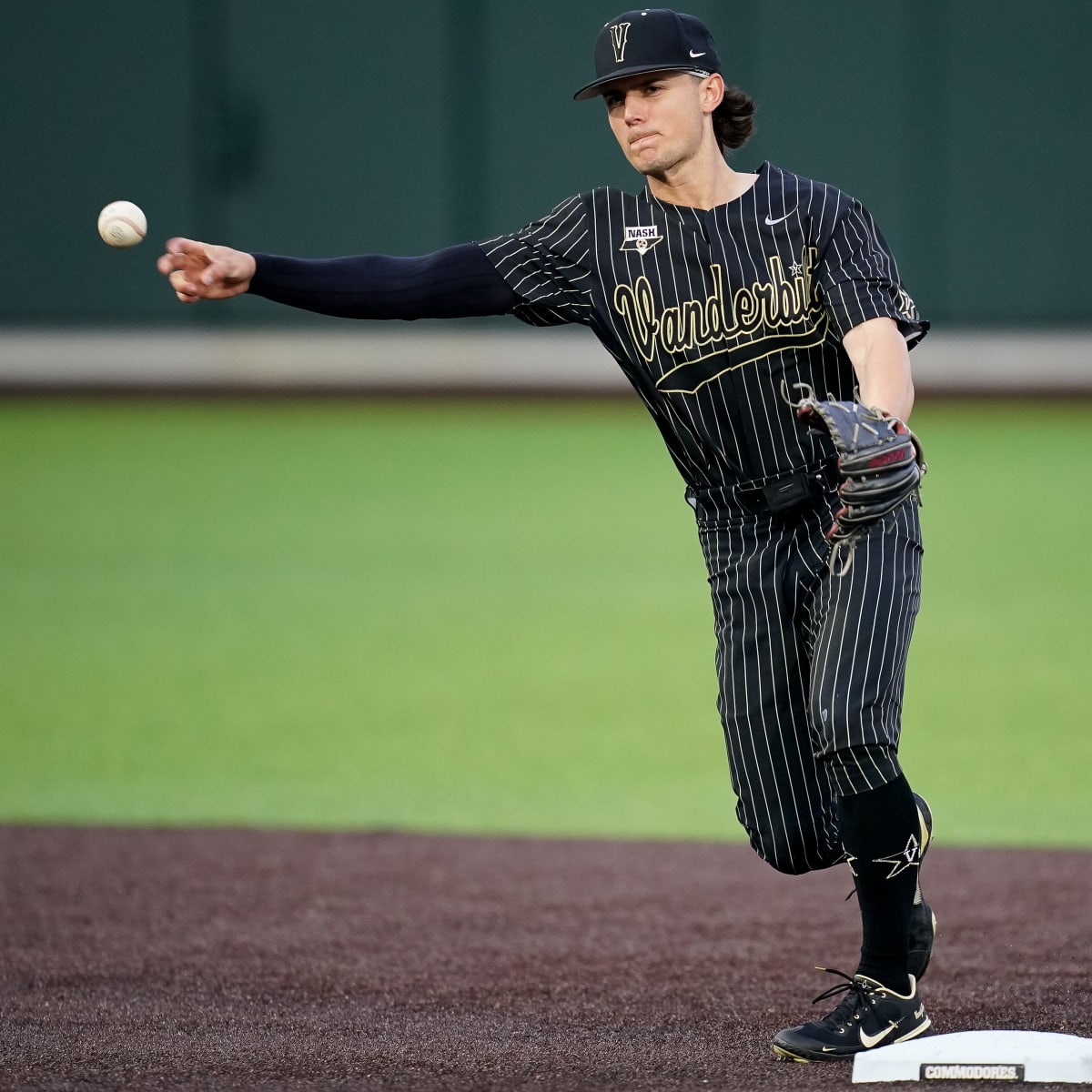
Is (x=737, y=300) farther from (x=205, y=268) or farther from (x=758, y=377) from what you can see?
(x=205, y=268)

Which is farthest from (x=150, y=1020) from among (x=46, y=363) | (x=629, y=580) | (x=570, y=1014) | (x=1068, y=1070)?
(x=46, y=363)

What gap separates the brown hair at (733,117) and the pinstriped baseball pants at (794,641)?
2.77ft

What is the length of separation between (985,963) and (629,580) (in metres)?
5.99

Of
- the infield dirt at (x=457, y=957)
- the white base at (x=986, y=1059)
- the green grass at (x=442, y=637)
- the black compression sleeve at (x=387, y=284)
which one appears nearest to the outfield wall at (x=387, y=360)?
the green grass at (x=442, y=637)

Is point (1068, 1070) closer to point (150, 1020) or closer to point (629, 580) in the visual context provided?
point (150, 1020)

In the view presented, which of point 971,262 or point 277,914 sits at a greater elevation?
point 971,262

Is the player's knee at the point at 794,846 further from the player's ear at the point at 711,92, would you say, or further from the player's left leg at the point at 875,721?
the player's ear at the point at 711,92

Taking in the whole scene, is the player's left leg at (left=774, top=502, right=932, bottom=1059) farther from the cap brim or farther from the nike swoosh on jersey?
the cap brim

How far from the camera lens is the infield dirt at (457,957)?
3598mm

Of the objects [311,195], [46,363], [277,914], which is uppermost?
[311,195]

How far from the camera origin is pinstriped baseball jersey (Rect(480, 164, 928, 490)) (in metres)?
3.67

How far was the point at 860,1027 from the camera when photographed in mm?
3592

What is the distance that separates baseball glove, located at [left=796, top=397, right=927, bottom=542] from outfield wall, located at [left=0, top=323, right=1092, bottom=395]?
14.5 meters

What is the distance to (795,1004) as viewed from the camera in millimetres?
4047
